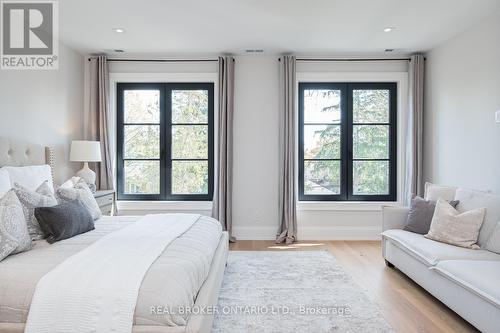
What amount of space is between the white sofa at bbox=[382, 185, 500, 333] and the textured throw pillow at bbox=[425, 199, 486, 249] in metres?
0.06

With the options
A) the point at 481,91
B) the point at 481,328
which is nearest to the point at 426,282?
the point at 481,328

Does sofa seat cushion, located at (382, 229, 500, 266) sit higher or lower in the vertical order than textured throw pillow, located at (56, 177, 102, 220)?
lower

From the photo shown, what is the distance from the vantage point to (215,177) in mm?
4812

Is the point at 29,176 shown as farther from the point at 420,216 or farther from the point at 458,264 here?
the point at 420,216

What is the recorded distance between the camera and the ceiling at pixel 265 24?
131 inches

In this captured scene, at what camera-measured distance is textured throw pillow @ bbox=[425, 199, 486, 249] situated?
295cm

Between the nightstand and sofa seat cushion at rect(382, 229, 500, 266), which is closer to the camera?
sofa seat cushion at rect(382, 229, 500, 266)

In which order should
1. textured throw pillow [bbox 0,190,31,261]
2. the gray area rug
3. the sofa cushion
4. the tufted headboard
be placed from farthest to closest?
the tufted headboard < the sofa cushion < the gray area rug < textured throw pillow [bbox 0,190,31,261]

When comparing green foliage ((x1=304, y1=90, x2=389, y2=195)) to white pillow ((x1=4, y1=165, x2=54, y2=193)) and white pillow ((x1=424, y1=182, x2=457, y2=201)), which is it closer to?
white pillow ((x1=424, y1=182, x2=457, y2=201))

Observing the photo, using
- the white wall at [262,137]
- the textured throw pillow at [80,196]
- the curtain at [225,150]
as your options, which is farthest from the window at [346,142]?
the textured throw pillow at [80,196]

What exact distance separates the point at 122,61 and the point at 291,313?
419 cm

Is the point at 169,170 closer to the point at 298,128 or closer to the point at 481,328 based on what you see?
the point at 298,128

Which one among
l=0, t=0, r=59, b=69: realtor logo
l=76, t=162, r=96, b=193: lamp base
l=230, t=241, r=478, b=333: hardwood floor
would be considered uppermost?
l=0, t=0, r=59, b=69: realtor logo

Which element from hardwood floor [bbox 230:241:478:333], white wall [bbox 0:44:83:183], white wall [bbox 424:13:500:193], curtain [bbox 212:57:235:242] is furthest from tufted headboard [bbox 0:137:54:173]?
white wall [bbox 424:13:500:193]
